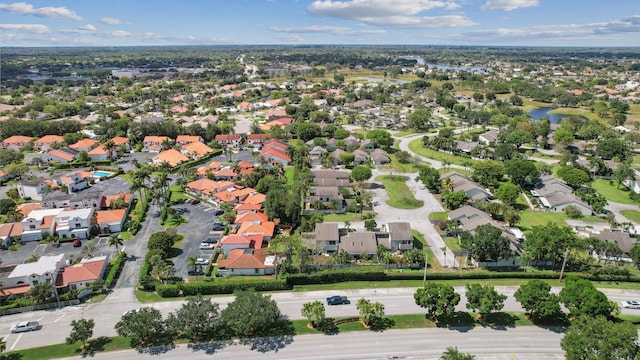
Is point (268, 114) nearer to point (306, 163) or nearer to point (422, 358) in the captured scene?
point (306, 163)

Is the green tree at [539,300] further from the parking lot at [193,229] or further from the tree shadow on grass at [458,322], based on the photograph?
the parking lot at [193,229]

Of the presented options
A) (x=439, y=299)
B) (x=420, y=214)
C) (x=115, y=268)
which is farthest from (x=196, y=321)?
(x=420, y=214)

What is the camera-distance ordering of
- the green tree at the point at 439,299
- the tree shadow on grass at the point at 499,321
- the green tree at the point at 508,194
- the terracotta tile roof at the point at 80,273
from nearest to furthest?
the green tree at the point at 439,299
the tree shadow on grass at the point at 499,321
the terracotta tile roof at the point at 80,273
the green tree at the point at 508,194

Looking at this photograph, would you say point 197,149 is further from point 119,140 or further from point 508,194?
point 508,194

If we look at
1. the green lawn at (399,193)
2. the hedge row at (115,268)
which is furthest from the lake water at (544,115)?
the hedge row at (115,268)

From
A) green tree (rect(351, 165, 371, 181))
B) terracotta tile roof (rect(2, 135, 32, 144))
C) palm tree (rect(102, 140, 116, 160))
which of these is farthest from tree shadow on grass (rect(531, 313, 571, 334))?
terracotta tile roof (rect(2, 135, 32, 144))

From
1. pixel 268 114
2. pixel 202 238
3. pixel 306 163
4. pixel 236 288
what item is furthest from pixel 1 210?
pixel 268 114
